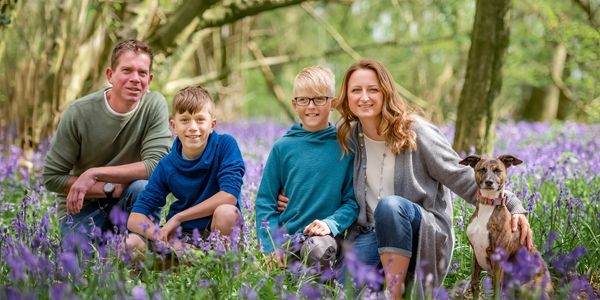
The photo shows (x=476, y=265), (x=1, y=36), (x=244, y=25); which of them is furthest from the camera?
(x=244, y=25)

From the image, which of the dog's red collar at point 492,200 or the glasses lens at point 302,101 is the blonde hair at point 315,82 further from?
the dog's red collar at point 492,200

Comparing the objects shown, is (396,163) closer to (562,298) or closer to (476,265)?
(476,265)

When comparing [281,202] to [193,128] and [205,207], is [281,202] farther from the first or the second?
[193,128]

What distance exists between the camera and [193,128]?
4.02 m

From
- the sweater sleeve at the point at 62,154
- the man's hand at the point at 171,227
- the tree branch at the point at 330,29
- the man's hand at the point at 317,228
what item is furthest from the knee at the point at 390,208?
the tree branch at the point at 330,29

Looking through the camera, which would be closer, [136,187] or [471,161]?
[471,161]

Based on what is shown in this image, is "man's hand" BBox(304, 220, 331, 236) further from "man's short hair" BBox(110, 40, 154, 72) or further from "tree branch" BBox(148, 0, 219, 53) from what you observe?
"tree branch" BBox(148, 0, 219, 53)

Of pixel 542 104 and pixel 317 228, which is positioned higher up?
pixel 542 104

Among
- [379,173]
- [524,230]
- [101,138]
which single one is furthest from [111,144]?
[524,230]

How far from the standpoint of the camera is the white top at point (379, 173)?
3.91 metres

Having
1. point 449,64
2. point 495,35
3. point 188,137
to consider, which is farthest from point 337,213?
point 449,64

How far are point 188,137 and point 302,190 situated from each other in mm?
731

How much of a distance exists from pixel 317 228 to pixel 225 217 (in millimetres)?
517

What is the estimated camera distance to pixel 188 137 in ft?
13.3
